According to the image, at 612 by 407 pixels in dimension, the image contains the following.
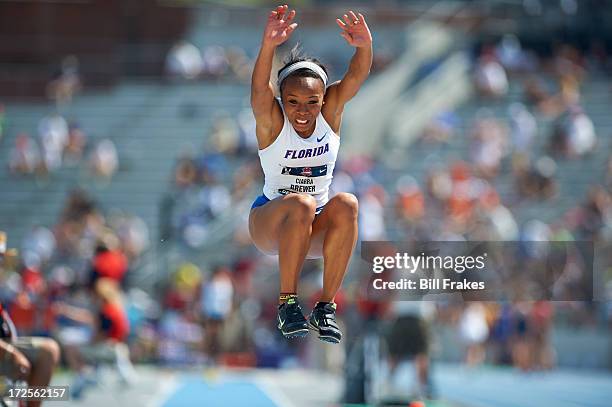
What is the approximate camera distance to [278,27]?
6.67 metres

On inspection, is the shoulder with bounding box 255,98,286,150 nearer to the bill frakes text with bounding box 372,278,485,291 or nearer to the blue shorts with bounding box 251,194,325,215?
the blue shorts with bounding box 251,194,325,215

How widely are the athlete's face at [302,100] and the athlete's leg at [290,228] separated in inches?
18.0

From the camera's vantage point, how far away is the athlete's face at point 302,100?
270 inches

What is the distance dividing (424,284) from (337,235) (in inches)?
46.6

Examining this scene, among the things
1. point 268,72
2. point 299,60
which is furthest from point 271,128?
point 299,60

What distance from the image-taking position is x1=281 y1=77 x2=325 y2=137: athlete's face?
6.85m

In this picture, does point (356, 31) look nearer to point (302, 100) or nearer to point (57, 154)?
point (302, 100)

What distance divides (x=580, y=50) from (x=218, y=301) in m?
10.2

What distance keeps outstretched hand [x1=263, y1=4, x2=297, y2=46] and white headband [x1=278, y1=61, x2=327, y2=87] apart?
29 centimetres

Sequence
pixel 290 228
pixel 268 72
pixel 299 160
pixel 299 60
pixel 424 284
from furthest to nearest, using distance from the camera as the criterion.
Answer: pixel 424 284 < pixel 299 60 < pixel 299 160 < pixel 290 228 < pixel 268 72

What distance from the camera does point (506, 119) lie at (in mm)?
19859

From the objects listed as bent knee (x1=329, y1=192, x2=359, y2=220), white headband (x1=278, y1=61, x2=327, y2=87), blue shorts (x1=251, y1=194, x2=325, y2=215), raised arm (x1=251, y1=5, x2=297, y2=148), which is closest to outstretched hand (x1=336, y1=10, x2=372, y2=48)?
white headband (x1=278, y1=61, x2=327, y2=87)

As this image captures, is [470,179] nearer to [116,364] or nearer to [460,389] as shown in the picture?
[460,389]

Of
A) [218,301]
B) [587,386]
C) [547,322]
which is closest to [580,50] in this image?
[547,322]
